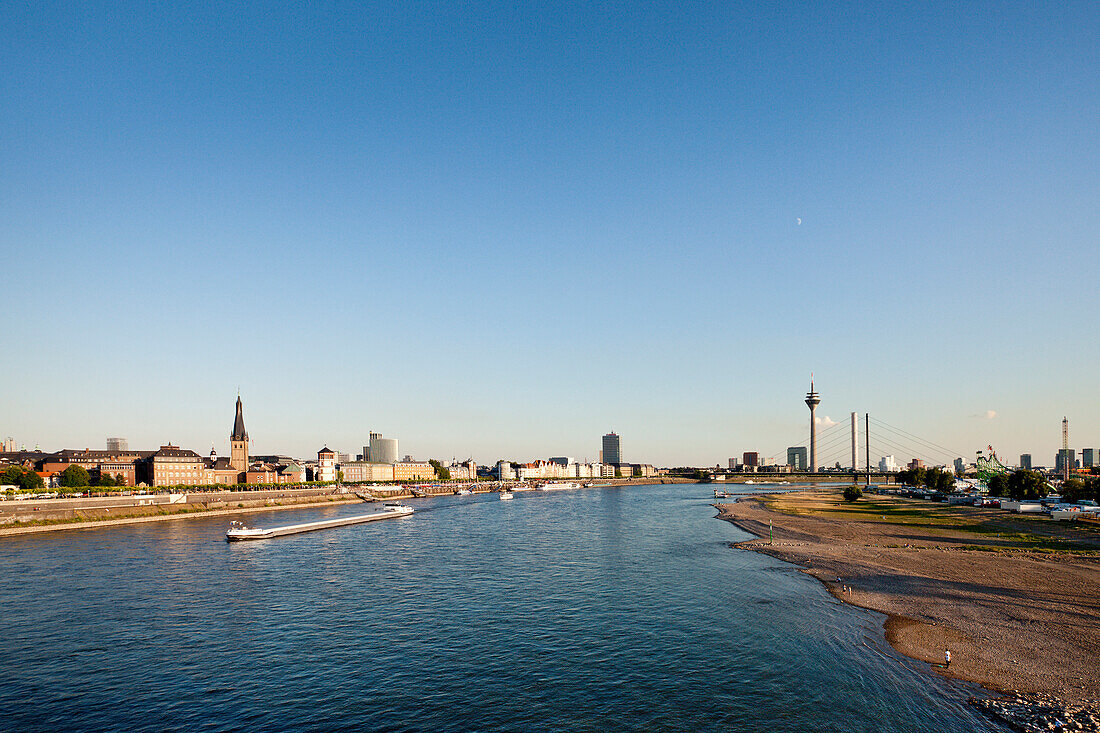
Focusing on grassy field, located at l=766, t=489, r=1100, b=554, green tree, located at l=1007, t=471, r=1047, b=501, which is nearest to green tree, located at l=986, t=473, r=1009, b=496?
green tree, located at l=1007, t=471, r=1047, b=501

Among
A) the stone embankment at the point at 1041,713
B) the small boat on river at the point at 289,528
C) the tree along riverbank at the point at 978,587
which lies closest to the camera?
the stone embankment at the point at 1041,713

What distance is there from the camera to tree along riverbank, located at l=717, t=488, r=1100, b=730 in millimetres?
32438

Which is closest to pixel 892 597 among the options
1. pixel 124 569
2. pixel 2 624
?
pixel 2 624

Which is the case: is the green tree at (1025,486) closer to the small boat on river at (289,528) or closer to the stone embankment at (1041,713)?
the stone embankment at (1041,713)

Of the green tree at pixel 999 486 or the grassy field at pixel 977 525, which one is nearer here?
the grassy field at pixel 977 525

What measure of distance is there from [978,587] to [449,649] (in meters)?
44.3

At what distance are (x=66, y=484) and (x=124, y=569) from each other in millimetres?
123582

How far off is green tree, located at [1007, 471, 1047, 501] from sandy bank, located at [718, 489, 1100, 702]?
147ft

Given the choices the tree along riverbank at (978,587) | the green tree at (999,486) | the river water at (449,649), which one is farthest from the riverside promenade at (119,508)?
the green tree at (999,486)

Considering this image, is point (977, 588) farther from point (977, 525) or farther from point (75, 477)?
point (75, 477)

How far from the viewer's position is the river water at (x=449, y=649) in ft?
93.3

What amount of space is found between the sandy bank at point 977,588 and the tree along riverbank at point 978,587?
0.08m

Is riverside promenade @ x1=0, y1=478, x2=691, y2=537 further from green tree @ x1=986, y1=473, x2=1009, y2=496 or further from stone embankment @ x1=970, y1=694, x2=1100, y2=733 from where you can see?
green tree @ x1=986, y1=473, x2=1009, y2=496

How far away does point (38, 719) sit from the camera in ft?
93.1
